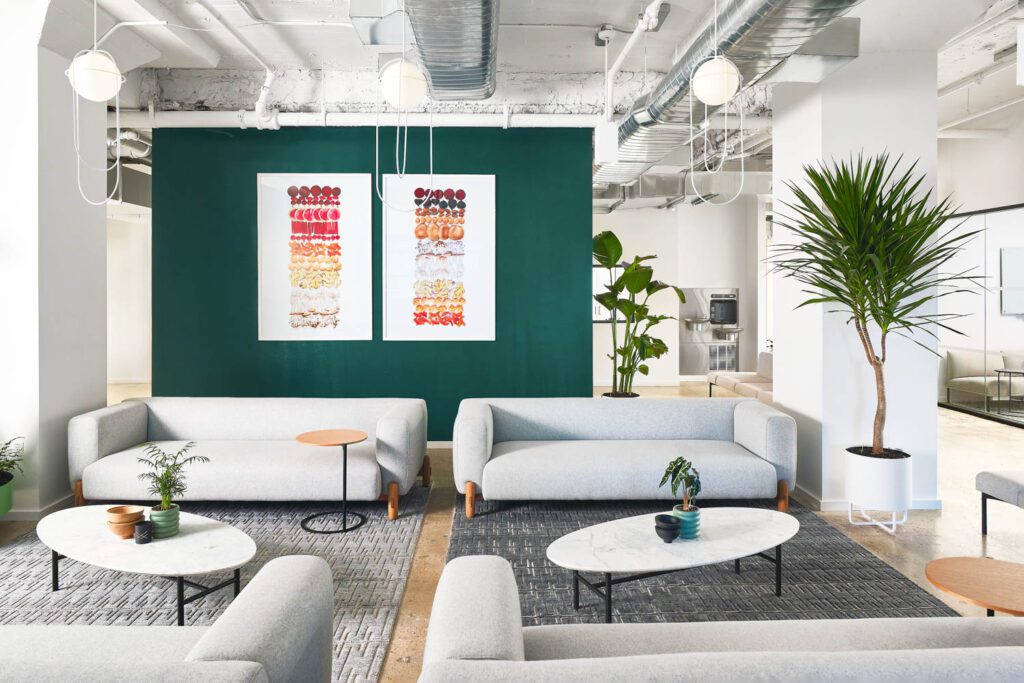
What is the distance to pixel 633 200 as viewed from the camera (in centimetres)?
1083

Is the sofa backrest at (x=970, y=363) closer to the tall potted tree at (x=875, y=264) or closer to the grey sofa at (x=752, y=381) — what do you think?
the grey sofa at (x=752, y=381)

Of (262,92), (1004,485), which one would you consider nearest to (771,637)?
(1004,485)

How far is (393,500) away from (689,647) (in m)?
2.99

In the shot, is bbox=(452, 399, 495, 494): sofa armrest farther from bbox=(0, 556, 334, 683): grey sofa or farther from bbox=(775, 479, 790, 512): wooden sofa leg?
bbox=(0, 556, 334, 683): grey sofa

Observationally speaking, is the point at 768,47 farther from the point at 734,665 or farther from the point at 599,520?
the point at 734,665

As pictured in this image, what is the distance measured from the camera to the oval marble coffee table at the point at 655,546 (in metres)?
2.78

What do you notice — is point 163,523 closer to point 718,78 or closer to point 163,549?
point 163,549

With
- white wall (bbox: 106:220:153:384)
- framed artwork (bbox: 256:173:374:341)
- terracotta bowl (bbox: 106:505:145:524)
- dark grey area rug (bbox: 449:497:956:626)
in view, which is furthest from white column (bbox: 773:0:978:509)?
white wall (bbox: 106:220:153:384)

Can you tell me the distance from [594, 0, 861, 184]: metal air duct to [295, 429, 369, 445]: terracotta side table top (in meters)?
2.94

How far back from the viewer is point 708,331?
41.1 ft

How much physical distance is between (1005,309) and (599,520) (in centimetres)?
616

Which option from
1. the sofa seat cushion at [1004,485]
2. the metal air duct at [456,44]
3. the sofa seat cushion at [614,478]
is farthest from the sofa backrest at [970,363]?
the metal air duct at [456,44]

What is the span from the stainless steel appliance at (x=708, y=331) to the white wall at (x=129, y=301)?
8.94 meters

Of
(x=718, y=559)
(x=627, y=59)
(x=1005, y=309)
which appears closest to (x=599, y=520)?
(x=718, y=559)
